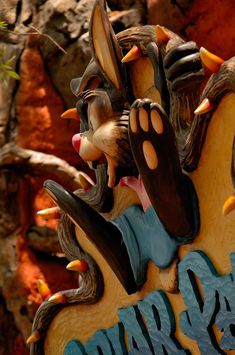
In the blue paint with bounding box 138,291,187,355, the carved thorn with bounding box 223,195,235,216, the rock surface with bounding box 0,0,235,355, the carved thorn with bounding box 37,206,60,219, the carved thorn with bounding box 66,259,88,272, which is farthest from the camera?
the rock surface with bounding box 0,0,235,355

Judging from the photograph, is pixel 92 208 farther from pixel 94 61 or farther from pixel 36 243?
pixel 36 243

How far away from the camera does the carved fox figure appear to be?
172 cm

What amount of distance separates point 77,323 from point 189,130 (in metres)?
0.72

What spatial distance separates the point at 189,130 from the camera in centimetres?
178

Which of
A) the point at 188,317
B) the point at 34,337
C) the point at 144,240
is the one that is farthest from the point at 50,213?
the point at 188,317

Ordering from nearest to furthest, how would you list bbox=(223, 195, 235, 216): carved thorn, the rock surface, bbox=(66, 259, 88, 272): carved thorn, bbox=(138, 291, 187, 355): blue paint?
bbox=(223, 195, 235, 216): carved thorn, bbox=(138, 291, 187, 355): blue paint, bbox=(66, 259, 88, 272): carved thorn, the rock surface

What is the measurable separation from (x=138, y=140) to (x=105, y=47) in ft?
1.17

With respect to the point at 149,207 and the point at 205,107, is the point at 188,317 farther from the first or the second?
the point at 205,107

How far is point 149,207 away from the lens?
1.91m

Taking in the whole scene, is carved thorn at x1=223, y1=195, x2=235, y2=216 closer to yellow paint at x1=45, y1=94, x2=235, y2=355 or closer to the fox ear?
yellow paint at x1=45, y1=94, x2=235, y2=355

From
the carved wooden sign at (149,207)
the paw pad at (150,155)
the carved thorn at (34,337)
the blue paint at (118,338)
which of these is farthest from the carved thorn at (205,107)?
the carved thorn at (34,337)

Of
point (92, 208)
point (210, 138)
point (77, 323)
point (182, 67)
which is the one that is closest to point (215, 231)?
point (210, 138)

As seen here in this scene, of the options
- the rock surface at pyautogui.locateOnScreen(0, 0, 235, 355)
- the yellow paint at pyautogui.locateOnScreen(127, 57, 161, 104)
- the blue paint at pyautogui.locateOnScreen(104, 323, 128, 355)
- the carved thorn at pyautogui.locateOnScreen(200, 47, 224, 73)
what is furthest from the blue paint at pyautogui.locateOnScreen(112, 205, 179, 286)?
the rock surface at pyautogui.locateOnScreen(0, 0, 235, 355)

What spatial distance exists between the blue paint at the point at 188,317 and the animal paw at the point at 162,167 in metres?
0.09
